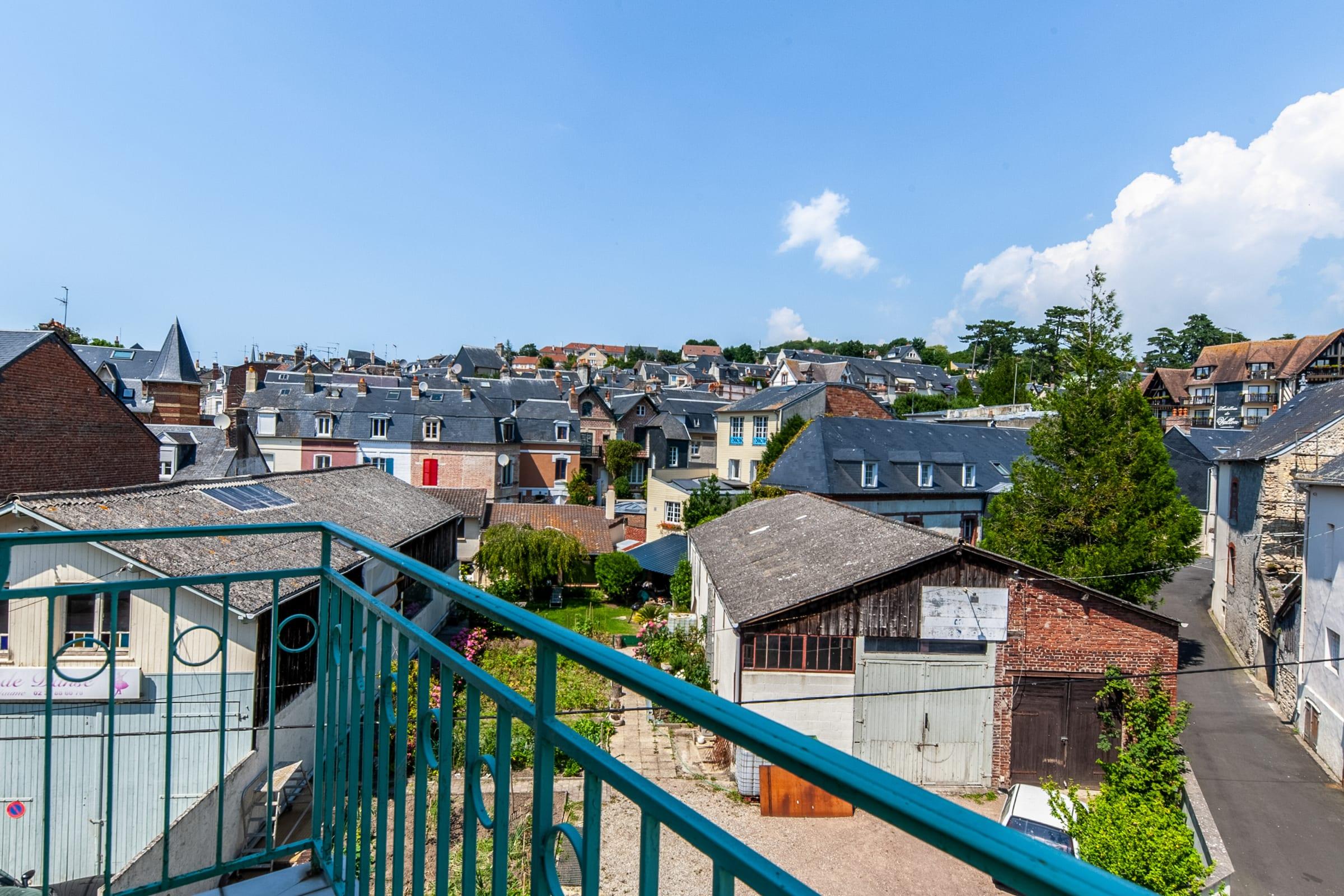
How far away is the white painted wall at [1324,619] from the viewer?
596 inches

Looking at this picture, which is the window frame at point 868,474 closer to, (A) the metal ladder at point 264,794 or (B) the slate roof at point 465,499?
(B) the slate roof at point 465,499

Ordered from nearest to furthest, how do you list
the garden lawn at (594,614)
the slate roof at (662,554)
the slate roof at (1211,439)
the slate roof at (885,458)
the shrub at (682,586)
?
the garden lawn at (594,614) < the shrub at (682,586) < the slate roof at (662,554) < the slate roof at (885,458) < the slate roof at (1211,439)

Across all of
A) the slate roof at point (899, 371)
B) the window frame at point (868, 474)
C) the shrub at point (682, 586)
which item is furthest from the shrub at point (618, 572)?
the slate roof at point (899, 371)

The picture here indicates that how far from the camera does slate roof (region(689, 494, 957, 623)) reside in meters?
14.4

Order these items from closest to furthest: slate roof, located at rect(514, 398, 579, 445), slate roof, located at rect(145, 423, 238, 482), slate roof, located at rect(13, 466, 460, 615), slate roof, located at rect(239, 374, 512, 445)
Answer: slate roof, located at rect(13, 466, 460, 615) → slate roof, located at rect(145, 423, 238, 482) → slate roof, located at rect(239, 374, 512, 445) → slate roof, located at rect(514, 398, 579, 445)

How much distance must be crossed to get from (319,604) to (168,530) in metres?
0.62

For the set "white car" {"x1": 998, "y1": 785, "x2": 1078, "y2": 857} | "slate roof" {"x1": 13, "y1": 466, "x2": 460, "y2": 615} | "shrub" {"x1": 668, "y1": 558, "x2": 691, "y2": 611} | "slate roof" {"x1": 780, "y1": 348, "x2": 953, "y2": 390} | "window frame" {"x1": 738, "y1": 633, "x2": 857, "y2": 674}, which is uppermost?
"slate roof" {"x1": 780, "y1": 348, "x2": 953, "y2": 390}

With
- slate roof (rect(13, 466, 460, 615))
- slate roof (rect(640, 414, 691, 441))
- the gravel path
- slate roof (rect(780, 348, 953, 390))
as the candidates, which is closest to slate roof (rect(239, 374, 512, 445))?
slate roof (rect(640, 414, 691, 441))

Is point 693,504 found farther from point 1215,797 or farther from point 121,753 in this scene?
point 121,753

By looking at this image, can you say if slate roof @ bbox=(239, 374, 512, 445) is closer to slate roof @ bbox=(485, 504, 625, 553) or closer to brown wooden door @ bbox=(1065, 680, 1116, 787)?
slate roof @ bbox=(485, 504, 625, 553)

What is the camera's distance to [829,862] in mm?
6836

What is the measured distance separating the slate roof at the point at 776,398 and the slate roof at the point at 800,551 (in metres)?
16.1

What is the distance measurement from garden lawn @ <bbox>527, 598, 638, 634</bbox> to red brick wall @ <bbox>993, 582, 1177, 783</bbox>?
1300cm

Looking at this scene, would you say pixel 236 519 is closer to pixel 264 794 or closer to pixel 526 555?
pixel 264 794
